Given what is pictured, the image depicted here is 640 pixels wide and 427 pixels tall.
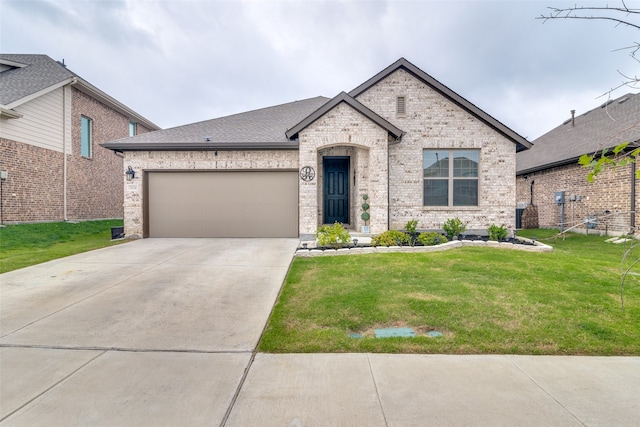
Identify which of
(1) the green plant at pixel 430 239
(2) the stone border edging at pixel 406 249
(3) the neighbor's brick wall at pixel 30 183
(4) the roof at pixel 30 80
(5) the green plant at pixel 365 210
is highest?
(4) the roof at pixel 30 80

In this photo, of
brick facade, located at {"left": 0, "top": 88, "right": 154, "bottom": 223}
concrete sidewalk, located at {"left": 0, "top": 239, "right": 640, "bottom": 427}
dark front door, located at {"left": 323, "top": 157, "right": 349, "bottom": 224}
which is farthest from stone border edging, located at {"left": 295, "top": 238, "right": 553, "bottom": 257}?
brick facade, located at {"left": 0, "top": 88, "right": 154, "bottom": 223}

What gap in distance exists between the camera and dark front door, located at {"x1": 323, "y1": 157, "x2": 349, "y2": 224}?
11.6 meters

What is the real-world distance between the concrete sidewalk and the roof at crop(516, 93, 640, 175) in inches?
441

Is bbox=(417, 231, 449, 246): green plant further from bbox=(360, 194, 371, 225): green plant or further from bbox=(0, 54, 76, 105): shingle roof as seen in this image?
bbox=(0, 54, 76, 105): shingle roof

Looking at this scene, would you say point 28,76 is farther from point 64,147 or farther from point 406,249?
point 406,249

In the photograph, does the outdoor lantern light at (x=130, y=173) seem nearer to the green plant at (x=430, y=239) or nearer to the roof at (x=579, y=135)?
the green plant at (x=430, y=239)

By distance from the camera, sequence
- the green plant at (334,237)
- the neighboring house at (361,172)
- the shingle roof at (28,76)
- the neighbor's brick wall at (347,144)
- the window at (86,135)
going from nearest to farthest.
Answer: the green plant at (334,237) < the neighbor's brick wall at (347,144) < the neighboring house at (361,172) < the shingle roof at (28,76) < the window at (86,135)

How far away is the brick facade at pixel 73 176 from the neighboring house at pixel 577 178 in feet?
66.6

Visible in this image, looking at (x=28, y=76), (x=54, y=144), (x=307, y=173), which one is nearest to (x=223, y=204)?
(x=307, y=173)

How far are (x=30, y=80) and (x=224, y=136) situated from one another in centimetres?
1047

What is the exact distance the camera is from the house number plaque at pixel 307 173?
383 inches

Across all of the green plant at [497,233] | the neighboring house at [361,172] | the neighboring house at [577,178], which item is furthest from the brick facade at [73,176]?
the neighboring house at [577,178]

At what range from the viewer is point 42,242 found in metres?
10.1

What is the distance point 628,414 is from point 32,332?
5891mm
